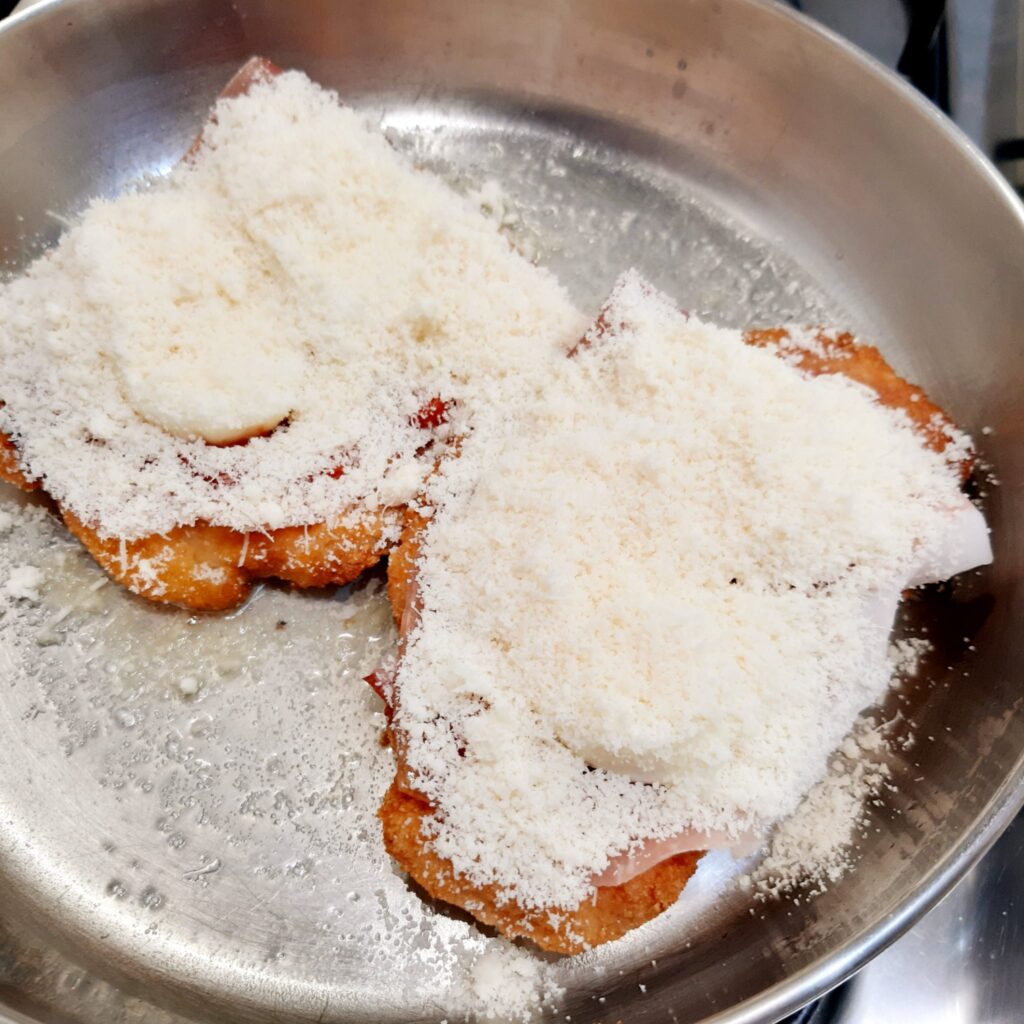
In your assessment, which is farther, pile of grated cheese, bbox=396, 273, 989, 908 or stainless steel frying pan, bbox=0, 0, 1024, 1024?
stainless steel frying pan, bbox=0, 0, 1024, 1024

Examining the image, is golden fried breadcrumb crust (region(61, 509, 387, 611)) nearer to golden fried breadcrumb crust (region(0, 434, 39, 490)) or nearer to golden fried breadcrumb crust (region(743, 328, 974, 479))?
golden fried breadcrumb crust (region(0, 434, 39, 490))

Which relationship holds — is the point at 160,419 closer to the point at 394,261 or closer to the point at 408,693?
the point at 394,261

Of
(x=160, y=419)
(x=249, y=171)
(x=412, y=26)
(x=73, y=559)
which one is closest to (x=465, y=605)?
(x=160, y=419)

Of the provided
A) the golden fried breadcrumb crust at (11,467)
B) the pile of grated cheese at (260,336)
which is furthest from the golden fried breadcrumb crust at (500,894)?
the golden fried breadcrumb crust at (11,467)

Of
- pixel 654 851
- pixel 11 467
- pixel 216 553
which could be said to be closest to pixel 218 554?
pixel 216 553

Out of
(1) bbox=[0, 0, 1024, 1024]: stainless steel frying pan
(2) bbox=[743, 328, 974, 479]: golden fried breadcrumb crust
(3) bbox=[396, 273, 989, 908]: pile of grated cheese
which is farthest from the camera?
(2) bbox=[743, 328, 974, 479]: golden fried breadcrumb crust

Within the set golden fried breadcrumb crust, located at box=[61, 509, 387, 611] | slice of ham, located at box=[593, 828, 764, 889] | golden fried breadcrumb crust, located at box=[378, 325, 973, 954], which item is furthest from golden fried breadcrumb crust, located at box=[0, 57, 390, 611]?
slice of ham, located at box=[593, 828, 764, 889]

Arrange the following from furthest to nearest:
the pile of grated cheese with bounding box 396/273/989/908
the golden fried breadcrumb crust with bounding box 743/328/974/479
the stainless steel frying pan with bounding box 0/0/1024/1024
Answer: the golden fried breadcrumb crust with bounding box 743/328/974/479 < the stainless steel frying pan with bounding box 0/0/1024/1024 < the pile of grated cheese with bounding box 396/273/989/908

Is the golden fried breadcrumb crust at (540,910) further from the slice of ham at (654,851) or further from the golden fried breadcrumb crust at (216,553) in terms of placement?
the golden fried breadcrumb crust at (216,553)
